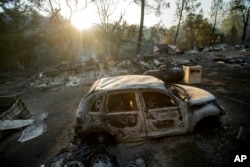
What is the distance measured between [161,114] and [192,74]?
233 inches

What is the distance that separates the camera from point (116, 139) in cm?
447

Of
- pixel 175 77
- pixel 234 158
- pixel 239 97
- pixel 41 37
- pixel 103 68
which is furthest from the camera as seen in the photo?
pixel 41 37

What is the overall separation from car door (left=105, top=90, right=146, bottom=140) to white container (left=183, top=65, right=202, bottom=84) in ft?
19.7

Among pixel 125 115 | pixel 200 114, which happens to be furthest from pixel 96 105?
pixel 200 114

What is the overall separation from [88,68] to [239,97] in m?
11.7

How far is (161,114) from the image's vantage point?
420 cm

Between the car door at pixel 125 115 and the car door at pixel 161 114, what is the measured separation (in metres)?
0.20

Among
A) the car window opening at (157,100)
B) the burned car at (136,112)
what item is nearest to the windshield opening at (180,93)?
the burned car at (136,112)

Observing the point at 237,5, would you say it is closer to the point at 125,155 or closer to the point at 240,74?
the point at 240,74

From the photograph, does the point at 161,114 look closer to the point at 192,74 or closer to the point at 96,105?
the point at 96,105

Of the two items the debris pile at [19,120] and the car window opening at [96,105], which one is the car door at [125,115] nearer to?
the car window opening at [96,105]

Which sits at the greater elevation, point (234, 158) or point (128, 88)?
point (128, 88)

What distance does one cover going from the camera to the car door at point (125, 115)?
13.6 feet

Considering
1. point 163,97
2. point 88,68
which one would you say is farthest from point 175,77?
point 88,68
